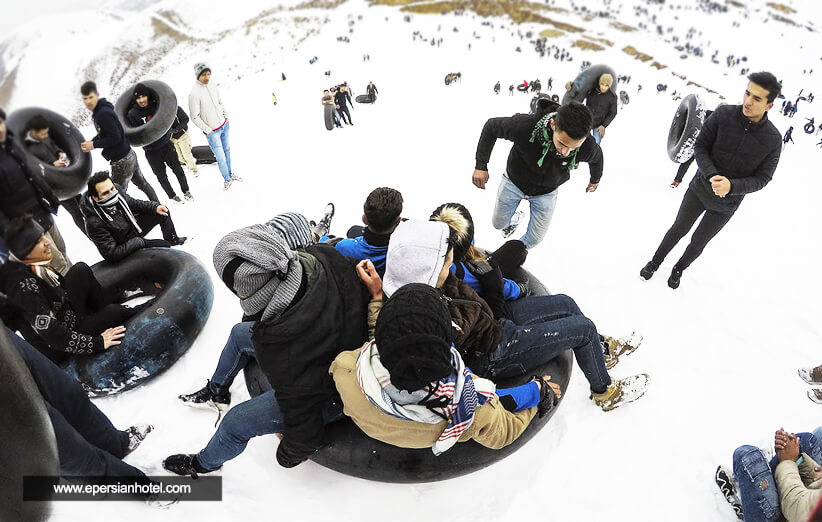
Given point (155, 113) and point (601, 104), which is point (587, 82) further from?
point (155, 113)

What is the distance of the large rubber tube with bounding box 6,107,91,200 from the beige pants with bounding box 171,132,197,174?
15.1ft

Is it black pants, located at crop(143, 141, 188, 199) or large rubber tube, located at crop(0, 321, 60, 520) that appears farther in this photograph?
black pants, located at crop(143, 141, 188, 199)

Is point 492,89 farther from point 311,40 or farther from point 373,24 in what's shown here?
point 373,24

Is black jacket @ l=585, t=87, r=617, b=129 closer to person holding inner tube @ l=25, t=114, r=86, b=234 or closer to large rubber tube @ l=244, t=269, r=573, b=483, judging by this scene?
large rubber tube @ l=244, t=269, r=573, b=483

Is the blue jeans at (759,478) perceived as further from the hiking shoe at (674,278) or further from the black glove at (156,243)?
the black glove at (156,243)

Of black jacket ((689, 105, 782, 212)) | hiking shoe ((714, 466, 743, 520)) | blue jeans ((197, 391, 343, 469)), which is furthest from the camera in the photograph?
black jacket ((689, 105, 782, 212))

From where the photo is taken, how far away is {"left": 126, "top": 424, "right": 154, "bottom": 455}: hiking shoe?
2.27 m

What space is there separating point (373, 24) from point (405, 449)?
23.1m

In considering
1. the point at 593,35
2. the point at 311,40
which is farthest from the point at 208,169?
the point at 593,35

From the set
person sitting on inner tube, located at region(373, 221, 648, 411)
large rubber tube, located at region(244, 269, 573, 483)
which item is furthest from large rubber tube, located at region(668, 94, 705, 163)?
large rubber tube, located at region(244, 269, 573, 483)

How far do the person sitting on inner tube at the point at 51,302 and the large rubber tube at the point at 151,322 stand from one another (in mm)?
92

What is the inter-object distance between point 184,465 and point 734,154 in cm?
406

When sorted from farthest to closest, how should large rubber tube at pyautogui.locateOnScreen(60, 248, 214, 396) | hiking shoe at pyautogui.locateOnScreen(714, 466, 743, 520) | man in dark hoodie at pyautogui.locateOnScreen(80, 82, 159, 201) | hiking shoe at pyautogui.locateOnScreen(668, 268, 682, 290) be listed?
hiking shoe at pyautogui.locateOnScreen(668, 268, 682, 290)
large rubber tube at pyautogui.locateOnScreen(60, 248, 214, 396)
hiking shoe at pyautogui.locateOnScreen(714, 466, 743, 520)
man in dark hoodie at pyautogui.locateOnScreen(80, 82, 159, 201)

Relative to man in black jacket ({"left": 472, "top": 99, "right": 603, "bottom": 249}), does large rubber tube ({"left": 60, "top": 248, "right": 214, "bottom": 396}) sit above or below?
below
